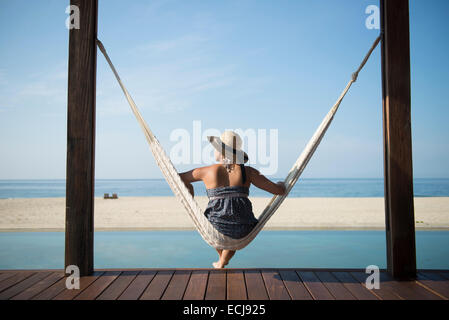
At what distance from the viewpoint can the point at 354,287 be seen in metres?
1.60

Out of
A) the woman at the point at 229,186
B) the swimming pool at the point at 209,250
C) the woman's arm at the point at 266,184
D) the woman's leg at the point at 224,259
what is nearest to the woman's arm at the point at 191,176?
the woman at the point at 229,186

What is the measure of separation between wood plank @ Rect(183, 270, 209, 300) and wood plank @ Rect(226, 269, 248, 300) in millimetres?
126

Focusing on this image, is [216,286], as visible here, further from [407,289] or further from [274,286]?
[407,289]

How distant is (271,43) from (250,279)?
19.0 metres

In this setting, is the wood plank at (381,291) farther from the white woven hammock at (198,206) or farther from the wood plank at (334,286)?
the white woven hammock at (198,206)

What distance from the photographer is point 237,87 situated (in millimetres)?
20375

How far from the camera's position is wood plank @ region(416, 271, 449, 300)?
5.05 ft

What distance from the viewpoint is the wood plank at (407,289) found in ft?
4.83

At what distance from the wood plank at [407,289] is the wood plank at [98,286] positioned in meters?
1.48

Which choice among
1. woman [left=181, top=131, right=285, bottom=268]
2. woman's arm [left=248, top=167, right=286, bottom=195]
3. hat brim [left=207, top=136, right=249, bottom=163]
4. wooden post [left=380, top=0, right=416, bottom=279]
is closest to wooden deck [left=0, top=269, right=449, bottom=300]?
wooden post [left=380, top=0, right=416, bottom=279]

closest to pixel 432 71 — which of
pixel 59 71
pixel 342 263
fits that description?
pixel 342 263

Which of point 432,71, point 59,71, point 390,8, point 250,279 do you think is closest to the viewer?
point 250,279

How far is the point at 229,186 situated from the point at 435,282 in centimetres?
125
